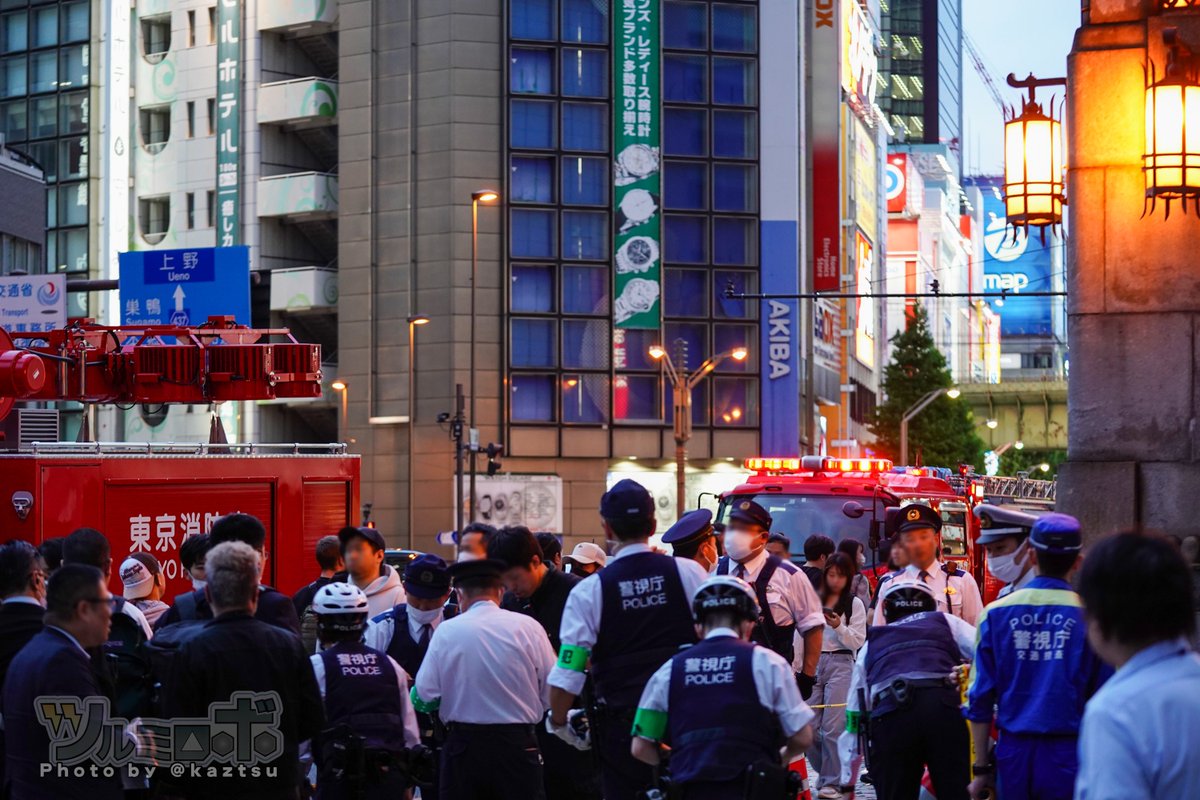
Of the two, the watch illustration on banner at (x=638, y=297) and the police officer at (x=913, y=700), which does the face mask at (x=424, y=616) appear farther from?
the watch illustration on banner at (x=638, y=297)

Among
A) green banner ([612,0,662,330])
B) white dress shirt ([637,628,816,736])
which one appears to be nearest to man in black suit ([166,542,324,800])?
white dress shirt ([637,628,816,736])

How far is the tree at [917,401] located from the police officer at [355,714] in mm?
76730

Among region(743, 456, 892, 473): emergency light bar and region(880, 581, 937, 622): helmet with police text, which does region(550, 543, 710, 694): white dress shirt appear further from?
region(743, 456, 892, 473): emergency light bar

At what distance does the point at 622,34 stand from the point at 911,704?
56.4 m

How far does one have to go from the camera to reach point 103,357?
19797 mm

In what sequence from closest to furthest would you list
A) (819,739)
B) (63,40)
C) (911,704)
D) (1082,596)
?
(1082,596)
(911,704)
(819,739)
(63,40)

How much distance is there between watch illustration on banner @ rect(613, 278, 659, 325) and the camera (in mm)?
63844

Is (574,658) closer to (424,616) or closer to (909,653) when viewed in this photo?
(424,616)

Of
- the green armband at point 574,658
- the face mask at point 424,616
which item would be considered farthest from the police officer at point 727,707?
the face mask at point 424,616

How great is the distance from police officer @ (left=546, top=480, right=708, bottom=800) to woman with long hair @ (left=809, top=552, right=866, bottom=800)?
6.19m

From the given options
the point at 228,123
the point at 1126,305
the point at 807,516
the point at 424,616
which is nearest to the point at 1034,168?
the point at 1126,305

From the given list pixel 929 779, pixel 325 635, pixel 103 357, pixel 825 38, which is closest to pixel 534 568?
pixel 325 635

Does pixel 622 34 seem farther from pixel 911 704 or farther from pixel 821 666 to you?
pixel 911 704

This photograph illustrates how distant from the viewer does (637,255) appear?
6397 centimetres
